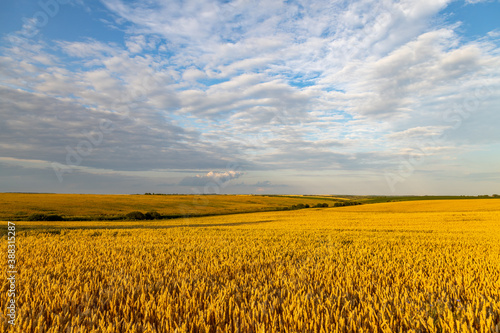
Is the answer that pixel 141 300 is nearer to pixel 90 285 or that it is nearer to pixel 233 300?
pixel 233 300

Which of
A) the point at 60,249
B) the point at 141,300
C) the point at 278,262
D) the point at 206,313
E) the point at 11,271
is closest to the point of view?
the point at 206,313

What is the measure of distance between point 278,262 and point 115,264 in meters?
3.34

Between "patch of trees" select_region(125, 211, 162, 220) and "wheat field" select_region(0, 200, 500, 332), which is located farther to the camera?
"patch of trees" select_region(125, 211, 162, 220)

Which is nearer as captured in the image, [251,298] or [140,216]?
[251,298]

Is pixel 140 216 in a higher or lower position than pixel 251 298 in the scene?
lower

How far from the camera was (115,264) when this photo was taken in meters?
5.66

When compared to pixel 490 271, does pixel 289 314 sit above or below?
above

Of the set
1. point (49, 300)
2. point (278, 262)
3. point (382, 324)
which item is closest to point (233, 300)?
point (382, 324)

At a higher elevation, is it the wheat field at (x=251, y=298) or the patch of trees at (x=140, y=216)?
the wheat field at (x=251, y=298)

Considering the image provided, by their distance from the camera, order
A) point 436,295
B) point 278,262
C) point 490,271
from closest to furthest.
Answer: point 436,295, point 490,271, point 278,262

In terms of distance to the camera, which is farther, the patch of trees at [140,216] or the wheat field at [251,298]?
the patch of trees at [140,216]

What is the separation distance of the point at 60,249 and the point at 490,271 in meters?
10.1

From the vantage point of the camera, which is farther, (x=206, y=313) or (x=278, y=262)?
(x=278, y=262)

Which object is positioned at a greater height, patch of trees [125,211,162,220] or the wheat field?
the wheat field
